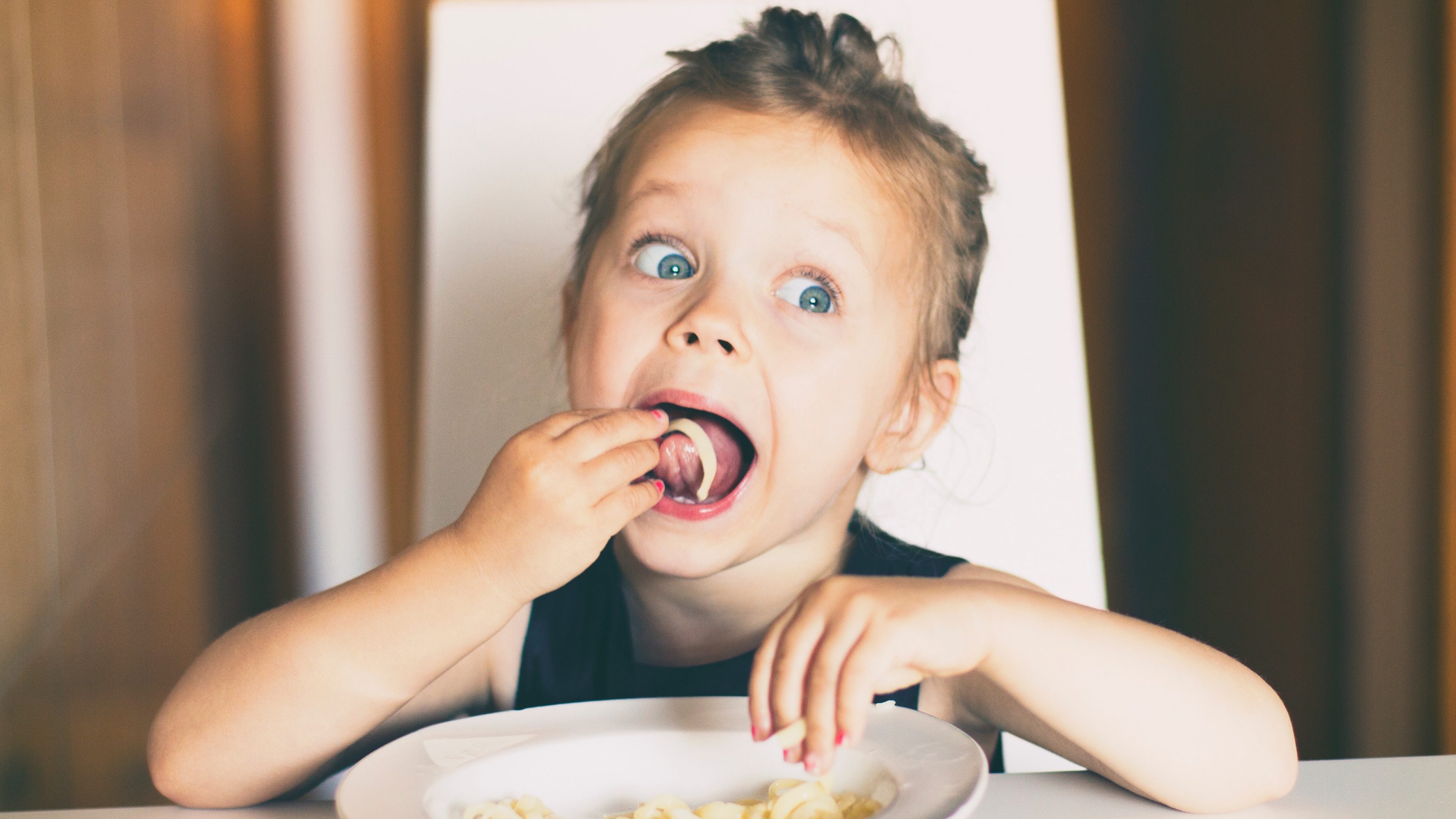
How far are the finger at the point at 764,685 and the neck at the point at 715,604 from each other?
16.8 inches

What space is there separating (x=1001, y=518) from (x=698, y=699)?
2.75 ft

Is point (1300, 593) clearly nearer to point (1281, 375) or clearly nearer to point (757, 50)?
point (1281, 375)

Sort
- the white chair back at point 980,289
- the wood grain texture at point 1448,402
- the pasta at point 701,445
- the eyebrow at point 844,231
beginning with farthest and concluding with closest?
the white chair back at point 980,289 → the wood grain texture at point 1448,402 → the eyebrow at point 844,231 → the pasta at point 701,445

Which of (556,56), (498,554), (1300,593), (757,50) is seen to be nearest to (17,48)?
(556,56)

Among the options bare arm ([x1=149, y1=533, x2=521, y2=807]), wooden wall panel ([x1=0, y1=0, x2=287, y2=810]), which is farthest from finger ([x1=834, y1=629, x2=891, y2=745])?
wooden wall panel ([x1=0, y1=0, x2=287, y2=810])

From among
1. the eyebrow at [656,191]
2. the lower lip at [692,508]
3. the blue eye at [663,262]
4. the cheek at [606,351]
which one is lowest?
the lower lip at [692,508]

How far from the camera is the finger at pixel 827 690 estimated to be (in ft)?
1.55

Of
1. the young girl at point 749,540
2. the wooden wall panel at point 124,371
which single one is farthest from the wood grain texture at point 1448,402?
the wooden wall panel at point 124,371

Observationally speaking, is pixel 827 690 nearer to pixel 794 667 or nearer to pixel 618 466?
pixel 794 667

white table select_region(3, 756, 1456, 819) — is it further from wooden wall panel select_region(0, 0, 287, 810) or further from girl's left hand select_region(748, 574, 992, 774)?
wooden wall panel select_region(0, 0, 287, 810)

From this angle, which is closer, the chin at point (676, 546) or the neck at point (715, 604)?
the chin at point (676, 546)

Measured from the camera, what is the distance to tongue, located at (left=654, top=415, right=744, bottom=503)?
71cm

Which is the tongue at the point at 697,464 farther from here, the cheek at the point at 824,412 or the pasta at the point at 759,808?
the pasta at the point at 759,808

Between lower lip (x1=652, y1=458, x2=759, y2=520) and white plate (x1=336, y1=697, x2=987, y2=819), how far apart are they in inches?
7.6
